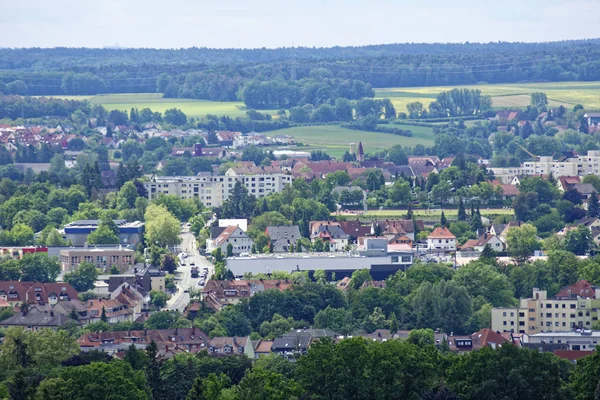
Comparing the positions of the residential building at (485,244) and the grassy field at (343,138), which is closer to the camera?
the residential building at (485,244)

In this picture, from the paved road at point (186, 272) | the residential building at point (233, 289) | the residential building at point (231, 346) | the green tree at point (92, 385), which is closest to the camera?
the green tree at point (92, 385)

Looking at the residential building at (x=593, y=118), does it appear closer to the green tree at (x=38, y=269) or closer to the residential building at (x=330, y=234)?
the residential building at (x=330, y=234)

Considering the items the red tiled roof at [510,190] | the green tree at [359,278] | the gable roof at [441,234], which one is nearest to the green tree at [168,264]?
the green tree at [359,278]

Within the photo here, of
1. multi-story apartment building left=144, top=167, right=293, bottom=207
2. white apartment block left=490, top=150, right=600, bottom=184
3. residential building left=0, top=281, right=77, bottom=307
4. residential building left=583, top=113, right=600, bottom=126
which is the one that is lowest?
residential building left=583, top=113, right=600, bottom=126

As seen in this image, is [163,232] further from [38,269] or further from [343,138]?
[343,138]

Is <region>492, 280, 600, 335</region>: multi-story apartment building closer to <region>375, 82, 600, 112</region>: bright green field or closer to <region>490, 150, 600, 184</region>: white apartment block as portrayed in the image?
<region>490, 150, 600, 184</region>: white apartment block

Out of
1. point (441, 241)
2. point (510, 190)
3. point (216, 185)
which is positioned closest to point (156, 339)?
point (441, 241)

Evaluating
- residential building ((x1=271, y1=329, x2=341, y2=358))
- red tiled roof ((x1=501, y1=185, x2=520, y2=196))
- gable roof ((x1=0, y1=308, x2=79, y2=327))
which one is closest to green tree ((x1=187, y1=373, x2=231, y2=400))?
residential building ((x1=271, y1=329, x2=341, y2=358))
